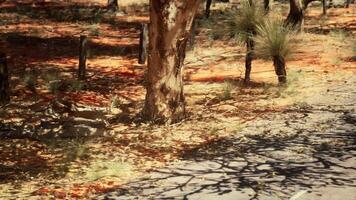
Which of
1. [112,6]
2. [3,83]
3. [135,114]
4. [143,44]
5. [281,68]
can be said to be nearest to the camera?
[135,114]

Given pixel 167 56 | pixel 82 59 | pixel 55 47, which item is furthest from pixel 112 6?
pixel 167 56

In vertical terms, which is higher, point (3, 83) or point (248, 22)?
point (248, 22)

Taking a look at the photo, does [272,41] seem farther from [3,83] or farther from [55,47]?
[55,47]

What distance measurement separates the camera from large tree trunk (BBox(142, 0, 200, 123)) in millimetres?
8570

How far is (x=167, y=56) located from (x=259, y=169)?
303cm

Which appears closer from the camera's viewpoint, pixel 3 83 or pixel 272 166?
pixel 272 166

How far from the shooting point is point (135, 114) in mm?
9773

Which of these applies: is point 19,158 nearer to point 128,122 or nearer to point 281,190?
point 128,122

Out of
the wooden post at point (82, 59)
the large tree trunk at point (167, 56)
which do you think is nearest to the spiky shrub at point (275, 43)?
the large tree trunk at point (167, 56)

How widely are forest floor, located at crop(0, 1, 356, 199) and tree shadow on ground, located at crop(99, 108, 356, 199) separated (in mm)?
45

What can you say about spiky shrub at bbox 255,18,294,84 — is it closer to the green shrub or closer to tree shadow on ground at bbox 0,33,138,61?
the green shrub

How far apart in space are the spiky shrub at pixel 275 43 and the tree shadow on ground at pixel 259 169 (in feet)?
11.0

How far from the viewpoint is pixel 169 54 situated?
879cm

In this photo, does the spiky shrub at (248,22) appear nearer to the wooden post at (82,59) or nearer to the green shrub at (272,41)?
the green shrub at (272,41)
